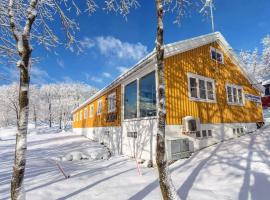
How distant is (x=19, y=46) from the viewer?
188 inches

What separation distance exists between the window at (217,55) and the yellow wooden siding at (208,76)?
0.96ft

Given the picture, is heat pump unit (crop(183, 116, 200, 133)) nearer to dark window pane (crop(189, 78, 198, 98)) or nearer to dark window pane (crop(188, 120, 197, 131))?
dark window pane (crop(188, 120, 197, 131))

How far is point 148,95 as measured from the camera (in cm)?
1089

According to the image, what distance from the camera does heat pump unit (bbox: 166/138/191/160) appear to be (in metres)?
8.79

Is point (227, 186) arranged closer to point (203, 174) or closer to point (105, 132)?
point (203, 174)

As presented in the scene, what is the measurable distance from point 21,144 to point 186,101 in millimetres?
7989

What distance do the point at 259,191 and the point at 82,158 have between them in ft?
30.2

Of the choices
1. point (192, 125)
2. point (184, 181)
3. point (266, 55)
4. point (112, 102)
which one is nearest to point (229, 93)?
point (192, 125)

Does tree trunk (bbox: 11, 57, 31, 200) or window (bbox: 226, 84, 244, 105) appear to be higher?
window (bbox: 226, 84, 244, 105)

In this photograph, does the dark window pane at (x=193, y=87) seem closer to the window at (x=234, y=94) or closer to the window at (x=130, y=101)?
the window at (x=130, y=101)

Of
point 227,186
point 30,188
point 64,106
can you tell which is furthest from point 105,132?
point 64,106

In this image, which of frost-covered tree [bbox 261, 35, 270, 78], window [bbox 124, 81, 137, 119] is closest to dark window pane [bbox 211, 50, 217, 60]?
window [bbox 124, 81, 137, 119]

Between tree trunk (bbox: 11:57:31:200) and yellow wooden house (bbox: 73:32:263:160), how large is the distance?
583cm

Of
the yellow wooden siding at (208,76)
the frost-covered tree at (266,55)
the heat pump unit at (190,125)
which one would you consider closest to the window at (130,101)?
the yellow wooden siding at (208,76)
